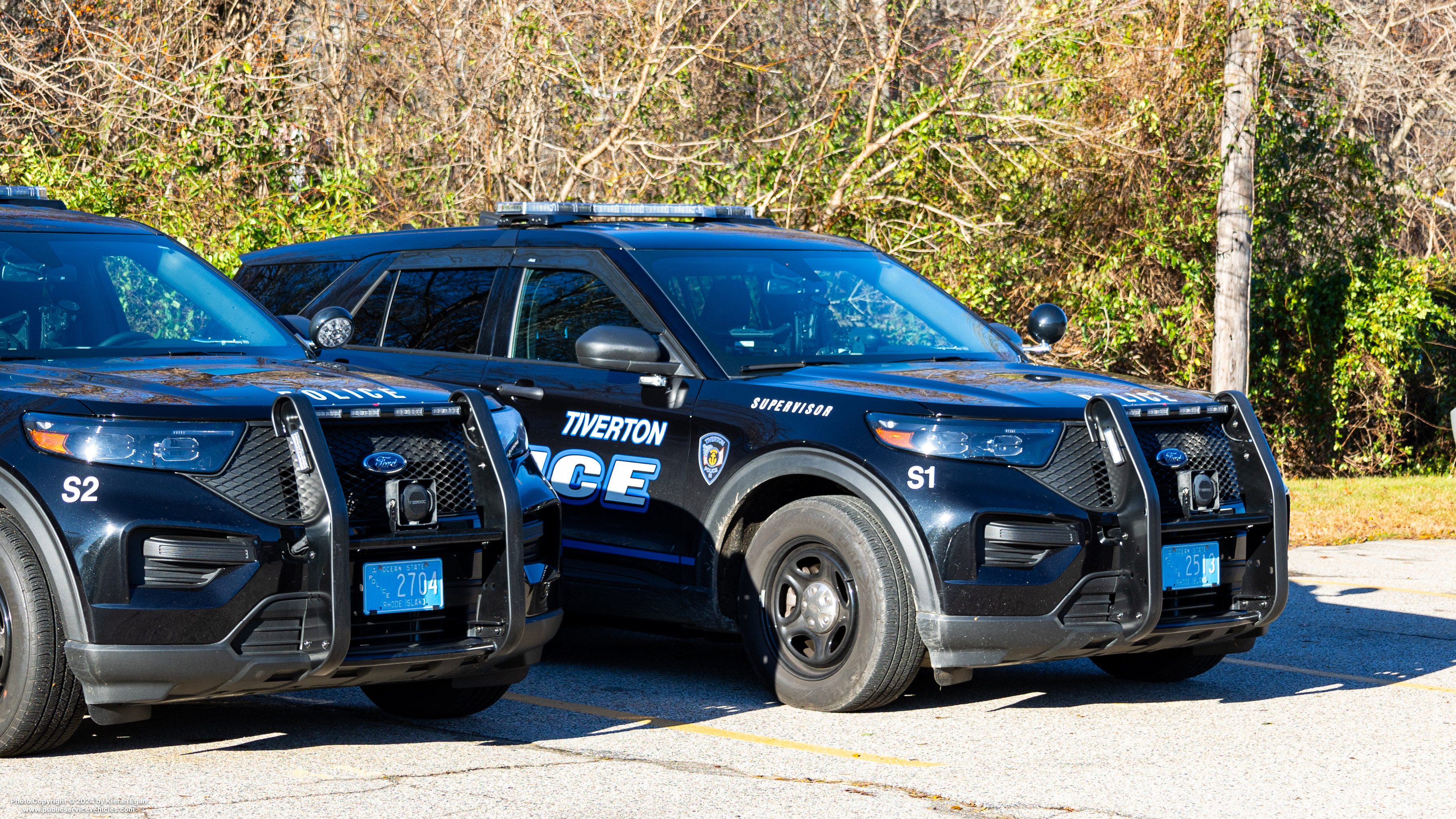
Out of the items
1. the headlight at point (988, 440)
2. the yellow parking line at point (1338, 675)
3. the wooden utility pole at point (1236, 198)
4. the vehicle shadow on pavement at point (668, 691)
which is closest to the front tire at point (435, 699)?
the vehicle shadow on pavement at point (668, 691)

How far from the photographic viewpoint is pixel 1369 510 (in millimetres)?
13938

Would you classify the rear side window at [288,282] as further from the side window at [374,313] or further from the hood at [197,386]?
the hood at [197,386]

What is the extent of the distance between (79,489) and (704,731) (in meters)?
2.33

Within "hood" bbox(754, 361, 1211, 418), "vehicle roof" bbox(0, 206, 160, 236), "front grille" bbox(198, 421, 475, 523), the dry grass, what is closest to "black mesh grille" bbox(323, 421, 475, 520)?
"front grille" bbox(198, 421, 475, 523)

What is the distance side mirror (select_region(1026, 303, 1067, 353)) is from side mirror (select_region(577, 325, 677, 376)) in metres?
1.99

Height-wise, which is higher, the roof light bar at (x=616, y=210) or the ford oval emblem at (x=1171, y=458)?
the roof light bar at (x=616, y=210)

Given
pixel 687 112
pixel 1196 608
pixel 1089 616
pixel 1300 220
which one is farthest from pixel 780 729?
pixel 1300 220

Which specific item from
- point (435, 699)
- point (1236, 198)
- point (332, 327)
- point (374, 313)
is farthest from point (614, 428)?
point (1236, 198)

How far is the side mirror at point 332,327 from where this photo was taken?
6754 millimetres

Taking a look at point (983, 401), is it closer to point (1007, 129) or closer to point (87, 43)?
point (1007, 129)

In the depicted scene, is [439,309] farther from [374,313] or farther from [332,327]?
[332,327]

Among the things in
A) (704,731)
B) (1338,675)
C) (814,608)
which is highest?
(814,608)

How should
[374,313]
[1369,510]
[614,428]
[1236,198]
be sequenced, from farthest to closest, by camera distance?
[1236,198] → [1369,510] → [374,313] → [614,428]

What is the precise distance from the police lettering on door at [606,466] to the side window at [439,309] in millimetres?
754
